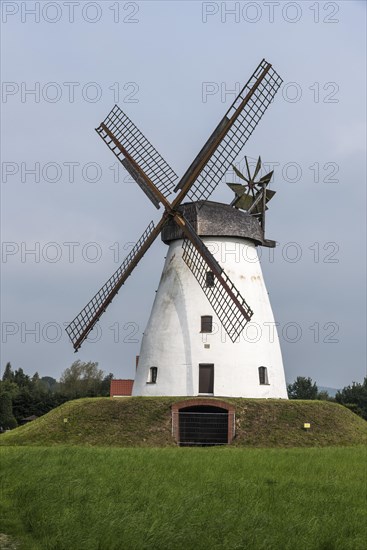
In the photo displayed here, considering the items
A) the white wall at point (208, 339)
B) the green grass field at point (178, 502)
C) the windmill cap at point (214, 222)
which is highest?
the windmill cap at point (214, 222)

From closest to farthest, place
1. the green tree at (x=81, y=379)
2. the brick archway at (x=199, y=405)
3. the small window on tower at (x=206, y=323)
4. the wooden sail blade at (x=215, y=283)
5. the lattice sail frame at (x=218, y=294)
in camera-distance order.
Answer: the brick archway at (x=199, y=405) < the wooden sail blade at (x=215, y=283) < the lattice sail frame at (x=218, y=294) < the small window on tower at (x=206, y=323) < the green tree at (x=81, y=379)

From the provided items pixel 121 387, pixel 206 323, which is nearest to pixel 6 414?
pixel 121 387

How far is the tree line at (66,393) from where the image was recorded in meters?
61.5

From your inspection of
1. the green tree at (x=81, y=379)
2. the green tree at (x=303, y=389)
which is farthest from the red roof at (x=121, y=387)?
the green tree at (x=81, y=379)

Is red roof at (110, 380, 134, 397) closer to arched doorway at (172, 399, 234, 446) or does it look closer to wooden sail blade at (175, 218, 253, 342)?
wooden sail blade at (175, 218, 253, 342)

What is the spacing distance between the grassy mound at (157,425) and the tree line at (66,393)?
41.8 ft

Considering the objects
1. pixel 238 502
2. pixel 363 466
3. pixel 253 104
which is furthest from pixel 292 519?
pixel 253 104

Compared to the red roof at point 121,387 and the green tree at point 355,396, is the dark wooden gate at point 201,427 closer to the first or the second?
the red roof at point 121,387

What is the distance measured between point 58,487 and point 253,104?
21.1 metres

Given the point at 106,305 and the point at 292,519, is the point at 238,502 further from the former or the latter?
the point at 106,305

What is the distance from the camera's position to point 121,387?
4181 centimetres

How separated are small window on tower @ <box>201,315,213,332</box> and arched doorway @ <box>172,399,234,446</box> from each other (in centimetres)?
324

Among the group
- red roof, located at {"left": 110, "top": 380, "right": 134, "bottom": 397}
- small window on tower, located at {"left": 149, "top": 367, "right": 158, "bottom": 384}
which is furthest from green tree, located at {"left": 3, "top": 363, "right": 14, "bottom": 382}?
small window on tower, located at {"left": 149, "top": 367, "right": 158, "bottom": 384}

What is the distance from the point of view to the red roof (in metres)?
41.4
